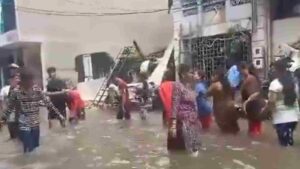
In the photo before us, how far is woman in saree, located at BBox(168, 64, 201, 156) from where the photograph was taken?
23.1 ft

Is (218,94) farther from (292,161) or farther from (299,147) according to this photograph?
(292,161)

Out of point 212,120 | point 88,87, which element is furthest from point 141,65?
point 212,120

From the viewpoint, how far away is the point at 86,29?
30984mm

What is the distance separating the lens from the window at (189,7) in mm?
20062

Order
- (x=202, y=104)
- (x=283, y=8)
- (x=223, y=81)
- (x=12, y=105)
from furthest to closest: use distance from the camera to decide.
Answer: (x=283, y=8) → (x=202, y=104) → (x=223, y=81) → (x=12, y=105)

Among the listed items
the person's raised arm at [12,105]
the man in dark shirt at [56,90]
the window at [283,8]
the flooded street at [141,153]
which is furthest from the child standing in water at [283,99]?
the window at [283,8]

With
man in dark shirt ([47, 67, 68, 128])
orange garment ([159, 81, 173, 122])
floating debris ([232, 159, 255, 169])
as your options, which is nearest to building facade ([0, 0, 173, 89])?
man in dark shirt ([47, 67, 68, 128])

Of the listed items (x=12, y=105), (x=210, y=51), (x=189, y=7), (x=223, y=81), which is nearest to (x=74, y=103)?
(x=223, y=81)

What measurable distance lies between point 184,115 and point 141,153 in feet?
7.29

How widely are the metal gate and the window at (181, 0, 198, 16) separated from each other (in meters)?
0.99

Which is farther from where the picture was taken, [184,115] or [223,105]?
[223,105]

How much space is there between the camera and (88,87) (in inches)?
1056

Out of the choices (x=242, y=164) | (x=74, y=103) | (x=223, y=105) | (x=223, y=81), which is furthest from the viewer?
(x=74, y=103)

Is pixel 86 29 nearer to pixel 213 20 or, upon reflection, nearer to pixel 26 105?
pixel 213 20
